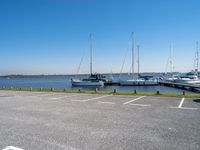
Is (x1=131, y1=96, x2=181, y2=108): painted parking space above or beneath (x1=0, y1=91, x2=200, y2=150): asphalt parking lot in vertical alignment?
beneath

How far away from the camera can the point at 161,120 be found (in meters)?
7.04

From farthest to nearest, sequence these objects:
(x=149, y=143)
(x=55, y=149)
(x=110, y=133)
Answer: (x=110, y=133), (x=149, y=143), (x=55, y=149)

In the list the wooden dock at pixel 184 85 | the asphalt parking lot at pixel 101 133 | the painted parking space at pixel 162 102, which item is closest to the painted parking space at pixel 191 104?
the painted parking space at pixel 162 102

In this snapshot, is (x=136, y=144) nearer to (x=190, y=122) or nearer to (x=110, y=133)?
(x=110, y=133)

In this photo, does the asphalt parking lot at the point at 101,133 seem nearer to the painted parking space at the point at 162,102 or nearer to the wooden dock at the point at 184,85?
the painted parking space at the point at 162,102

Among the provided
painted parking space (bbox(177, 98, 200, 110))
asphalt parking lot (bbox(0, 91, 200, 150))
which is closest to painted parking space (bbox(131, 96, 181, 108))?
painted parking space (bbox(177, 98, 200, 110))

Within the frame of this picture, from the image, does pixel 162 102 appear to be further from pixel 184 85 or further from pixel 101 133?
pixel 184 85

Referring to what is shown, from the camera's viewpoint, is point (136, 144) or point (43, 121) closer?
point (136, 144)

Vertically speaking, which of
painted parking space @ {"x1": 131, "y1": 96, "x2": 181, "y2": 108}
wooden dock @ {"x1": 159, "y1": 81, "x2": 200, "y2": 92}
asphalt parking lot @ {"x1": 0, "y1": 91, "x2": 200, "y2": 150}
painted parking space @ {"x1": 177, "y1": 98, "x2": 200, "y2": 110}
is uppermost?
asphalt parking lot @ {"x1": 0, "y1": 91, "x2": 200, "y2": 150}

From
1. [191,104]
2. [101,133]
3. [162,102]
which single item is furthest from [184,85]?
[101,133]

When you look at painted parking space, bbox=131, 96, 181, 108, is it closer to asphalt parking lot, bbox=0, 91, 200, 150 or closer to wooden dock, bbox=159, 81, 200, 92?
asphalt parking lot, bbox=0, 91, 200, 150

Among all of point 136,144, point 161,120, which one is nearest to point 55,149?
point 136,144

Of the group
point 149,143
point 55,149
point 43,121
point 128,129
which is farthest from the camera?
point 43,121

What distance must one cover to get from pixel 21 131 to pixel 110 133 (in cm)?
300
